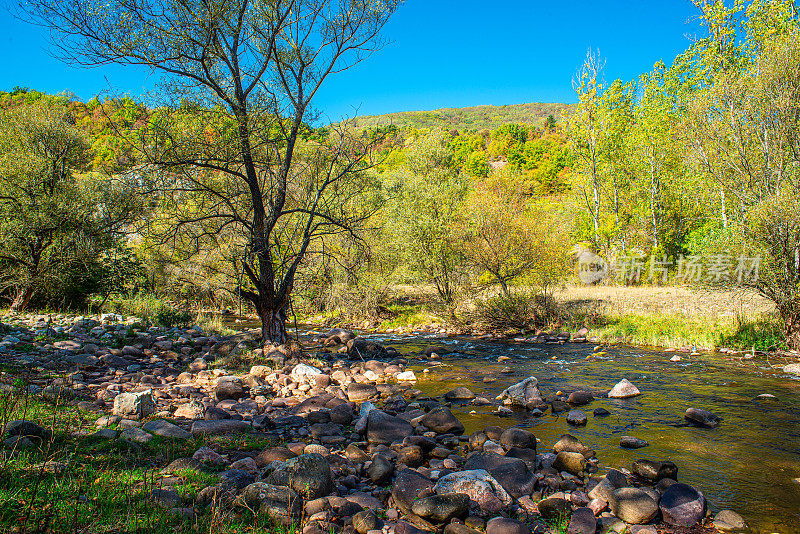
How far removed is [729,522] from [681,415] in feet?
14.4

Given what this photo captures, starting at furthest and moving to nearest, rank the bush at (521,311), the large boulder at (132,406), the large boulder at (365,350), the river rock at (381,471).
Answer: the bush at (521,311) → the large boulder at (365,350) → the large boulder at (132,406) → the river rock at (381,471)

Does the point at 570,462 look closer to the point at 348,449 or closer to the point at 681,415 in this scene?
the point at 348,449

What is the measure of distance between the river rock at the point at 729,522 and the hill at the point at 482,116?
141 meters

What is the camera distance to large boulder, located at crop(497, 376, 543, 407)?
395 inches

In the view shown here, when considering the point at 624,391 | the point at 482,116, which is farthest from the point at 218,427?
the point at 482,116

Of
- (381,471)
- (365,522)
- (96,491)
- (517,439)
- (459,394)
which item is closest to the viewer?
(96,491)

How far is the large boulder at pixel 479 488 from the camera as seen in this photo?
5.45 metres

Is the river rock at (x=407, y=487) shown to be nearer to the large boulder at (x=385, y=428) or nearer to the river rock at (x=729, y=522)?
the large boulder at (x=385, y=428)

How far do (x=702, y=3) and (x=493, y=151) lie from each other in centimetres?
8095

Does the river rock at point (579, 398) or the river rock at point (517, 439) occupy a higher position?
the river rock at point (517, 439)

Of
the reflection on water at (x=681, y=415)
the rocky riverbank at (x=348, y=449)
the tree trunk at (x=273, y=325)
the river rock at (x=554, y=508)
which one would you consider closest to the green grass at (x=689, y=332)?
the reflection on water at (x=681, y=415)

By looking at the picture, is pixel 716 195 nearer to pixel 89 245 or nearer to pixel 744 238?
pixel 744 238

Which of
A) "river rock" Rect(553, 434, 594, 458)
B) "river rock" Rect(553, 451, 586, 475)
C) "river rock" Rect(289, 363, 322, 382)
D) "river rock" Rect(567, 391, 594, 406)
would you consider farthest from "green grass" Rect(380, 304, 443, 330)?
"river rock" Rect(553, 451, 586, 475)

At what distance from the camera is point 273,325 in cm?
1392
